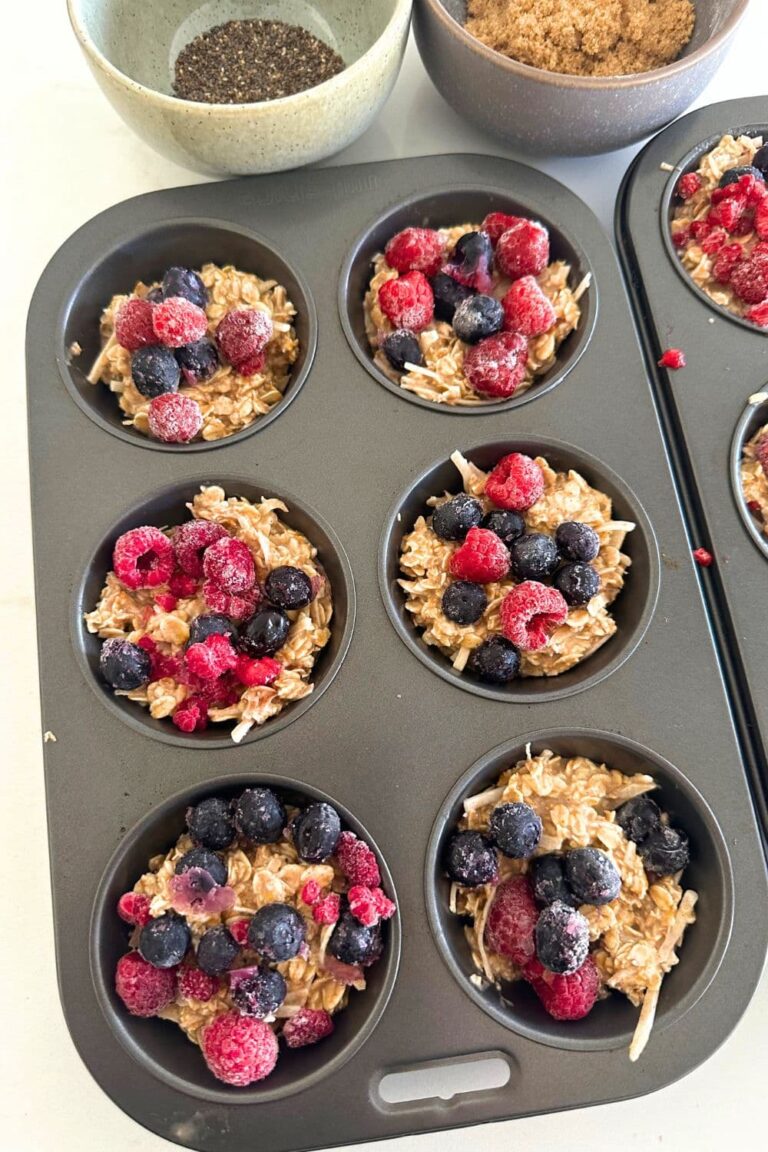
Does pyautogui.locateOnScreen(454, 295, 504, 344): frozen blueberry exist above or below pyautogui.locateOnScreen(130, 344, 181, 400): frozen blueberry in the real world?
below

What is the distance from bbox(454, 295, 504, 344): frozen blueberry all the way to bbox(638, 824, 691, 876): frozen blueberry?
3.12 ft

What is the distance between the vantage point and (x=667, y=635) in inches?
53.6

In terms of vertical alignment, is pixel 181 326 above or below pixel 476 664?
above

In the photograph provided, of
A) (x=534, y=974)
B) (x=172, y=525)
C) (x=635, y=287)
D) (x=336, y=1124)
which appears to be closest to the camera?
(x=336, y=1124)

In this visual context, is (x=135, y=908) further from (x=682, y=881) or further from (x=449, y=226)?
(x=449, y=226)

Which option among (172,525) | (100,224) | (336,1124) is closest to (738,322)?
(172,525)

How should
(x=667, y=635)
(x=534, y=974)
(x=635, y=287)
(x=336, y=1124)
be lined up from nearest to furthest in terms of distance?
(x=336, y=1124), (x=534, y=974), (x=667, y=635), (x=635, y=287)

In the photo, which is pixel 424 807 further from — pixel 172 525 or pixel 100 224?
pixel 100 224

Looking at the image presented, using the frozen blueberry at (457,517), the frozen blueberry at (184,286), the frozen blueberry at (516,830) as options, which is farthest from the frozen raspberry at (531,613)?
the frozen blueberry at (184,286)

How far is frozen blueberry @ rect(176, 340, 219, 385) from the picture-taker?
149 cm

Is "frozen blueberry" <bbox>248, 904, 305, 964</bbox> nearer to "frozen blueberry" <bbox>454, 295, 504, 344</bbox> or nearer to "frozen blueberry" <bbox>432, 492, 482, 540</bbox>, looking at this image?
"frozen blueberry" <bbox>432, 492, 482, 540</bbox>

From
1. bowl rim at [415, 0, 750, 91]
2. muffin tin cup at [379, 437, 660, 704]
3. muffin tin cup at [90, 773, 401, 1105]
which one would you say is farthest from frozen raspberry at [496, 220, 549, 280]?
muffin tin cup at [90, 773, 401, 1105]

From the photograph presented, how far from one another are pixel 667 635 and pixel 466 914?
0.58 meters

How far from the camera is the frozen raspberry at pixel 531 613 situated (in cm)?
129
